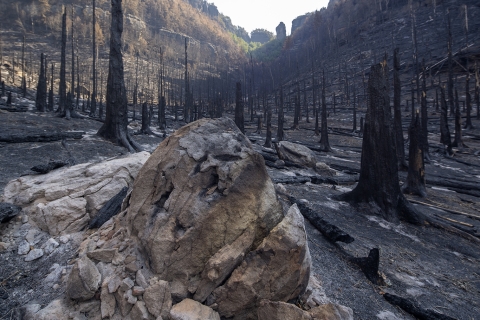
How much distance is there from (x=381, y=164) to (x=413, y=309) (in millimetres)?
3972

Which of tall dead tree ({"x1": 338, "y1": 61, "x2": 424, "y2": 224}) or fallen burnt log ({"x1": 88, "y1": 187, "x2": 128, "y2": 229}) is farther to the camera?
tall dead tree ({"x1": 338, "y1": 61, "x2": 424, "y2": 224})

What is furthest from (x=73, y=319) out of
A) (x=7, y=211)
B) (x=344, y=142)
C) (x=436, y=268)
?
(x=344, y=142)

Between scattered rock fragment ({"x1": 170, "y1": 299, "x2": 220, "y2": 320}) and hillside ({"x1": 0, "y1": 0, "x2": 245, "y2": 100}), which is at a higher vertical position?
hillside ({"x1": 0, "y1": 0, "x2": 245, "y2": 100})

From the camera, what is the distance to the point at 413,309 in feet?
9.47

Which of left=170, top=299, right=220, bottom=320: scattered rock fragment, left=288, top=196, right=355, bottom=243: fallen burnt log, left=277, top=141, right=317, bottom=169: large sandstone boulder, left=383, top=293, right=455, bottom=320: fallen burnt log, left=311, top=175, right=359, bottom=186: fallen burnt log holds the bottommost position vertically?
left=383, top=293, right=455, bottom=320: fallen burnt log

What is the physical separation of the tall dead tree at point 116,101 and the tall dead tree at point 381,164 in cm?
726

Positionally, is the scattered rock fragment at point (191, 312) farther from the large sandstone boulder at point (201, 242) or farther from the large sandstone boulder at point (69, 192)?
the large sandstone boulder at point (69, 192)

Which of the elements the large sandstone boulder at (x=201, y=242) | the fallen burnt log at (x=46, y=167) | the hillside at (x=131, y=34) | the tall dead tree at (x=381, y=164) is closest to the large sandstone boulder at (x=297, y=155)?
the tall dead tree at (x=381, y=164)

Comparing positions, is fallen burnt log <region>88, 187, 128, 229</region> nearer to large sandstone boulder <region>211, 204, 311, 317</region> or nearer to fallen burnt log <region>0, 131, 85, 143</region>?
large sandstone boulder <region>211, 204, 311, 317</region>

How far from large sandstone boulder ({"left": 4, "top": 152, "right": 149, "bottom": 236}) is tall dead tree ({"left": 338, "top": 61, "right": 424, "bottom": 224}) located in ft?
17.1

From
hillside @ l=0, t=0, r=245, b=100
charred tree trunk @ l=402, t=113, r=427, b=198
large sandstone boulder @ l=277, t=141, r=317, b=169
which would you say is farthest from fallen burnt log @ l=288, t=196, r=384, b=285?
hillside @ l=0, t=0, r=245, b=100

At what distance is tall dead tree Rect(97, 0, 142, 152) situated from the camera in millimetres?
9250

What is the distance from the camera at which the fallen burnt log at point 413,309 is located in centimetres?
279

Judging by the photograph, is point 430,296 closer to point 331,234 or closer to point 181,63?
point 331,234
